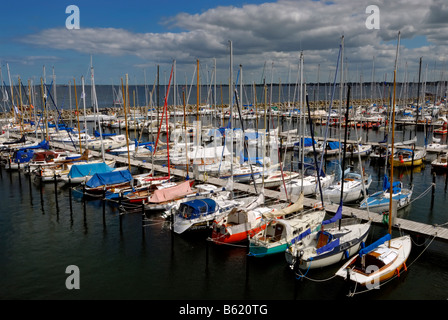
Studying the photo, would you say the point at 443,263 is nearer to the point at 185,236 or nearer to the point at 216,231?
the point at 216,231

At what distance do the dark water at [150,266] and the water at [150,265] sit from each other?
6 cm

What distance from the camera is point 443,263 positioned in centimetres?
2320

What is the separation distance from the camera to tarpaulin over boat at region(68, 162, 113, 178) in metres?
40.0

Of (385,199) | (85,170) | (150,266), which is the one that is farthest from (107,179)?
(385,199)

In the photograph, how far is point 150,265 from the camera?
2361 centimetres

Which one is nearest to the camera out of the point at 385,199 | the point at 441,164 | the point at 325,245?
the point at 325,245

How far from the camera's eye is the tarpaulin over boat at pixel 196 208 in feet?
89.4

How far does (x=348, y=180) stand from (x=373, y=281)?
1738 centimetres

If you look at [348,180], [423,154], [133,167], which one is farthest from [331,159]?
[133,167]

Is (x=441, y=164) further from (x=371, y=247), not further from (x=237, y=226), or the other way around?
(x=237, y=226)

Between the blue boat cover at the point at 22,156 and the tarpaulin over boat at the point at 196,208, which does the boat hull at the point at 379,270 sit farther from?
the blue boat cover at the point at 22,156

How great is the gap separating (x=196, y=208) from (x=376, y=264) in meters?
12.9

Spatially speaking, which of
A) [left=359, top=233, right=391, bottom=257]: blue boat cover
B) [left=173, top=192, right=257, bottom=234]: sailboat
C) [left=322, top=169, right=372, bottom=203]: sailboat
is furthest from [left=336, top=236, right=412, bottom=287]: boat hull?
[left=173, top=192, right=257, bottom=234]: sailboat

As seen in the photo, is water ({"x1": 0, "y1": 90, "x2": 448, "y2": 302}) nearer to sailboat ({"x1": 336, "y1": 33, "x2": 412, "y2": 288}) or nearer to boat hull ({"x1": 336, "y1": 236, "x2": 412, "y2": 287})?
boat hull ({"x1": 336, "y1": 236, "x2": 412, "y2": 287})
